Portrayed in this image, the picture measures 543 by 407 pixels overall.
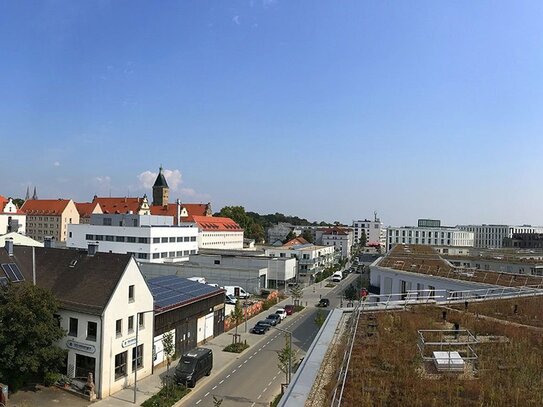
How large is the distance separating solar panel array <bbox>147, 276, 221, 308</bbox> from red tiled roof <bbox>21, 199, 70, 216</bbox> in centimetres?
8763

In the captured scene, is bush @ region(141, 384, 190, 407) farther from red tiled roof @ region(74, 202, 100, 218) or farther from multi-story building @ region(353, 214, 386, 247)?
multi-story building @ region(353, 214, 386, 247)

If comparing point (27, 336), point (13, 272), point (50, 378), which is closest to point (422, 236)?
point (13, 272)

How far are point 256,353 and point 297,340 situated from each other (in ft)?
15.6

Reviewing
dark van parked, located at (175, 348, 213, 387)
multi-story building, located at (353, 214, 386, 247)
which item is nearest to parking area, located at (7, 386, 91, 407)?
dark van parked, located at (175, 348, 213, 387)

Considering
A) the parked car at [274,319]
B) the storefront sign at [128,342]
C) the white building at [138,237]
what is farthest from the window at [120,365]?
the white building at [138,237]

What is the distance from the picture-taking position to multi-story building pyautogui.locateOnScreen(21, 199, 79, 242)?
365ft

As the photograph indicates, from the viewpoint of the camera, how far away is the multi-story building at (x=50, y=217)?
111312mm

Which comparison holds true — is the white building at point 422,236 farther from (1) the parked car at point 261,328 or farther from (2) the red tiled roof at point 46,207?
(1) the parked car at point 261,328

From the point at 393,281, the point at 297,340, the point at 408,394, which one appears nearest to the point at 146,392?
the point at 297,340

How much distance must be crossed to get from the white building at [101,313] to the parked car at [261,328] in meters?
13.2

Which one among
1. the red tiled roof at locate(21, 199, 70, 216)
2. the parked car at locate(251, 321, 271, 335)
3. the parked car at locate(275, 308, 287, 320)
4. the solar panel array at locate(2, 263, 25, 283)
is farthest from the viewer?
the red tiled roof at locate(21, 199, 70, 216)

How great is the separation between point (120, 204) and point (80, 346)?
99686 millimetres

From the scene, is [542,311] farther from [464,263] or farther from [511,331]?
[464,263]

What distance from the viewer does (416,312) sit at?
14.7 m
